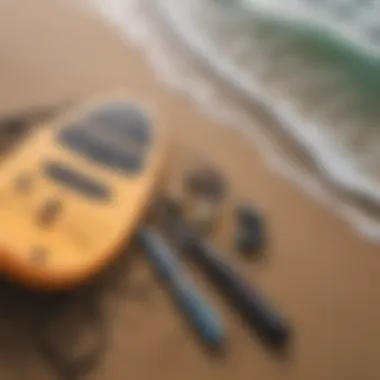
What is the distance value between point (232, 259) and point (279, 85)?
0.83 feet

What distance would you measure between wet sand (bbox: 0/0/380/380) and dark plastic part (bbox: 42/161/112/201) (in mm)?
65

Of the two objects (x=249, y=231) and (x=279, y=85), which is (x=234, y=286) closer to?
(x=249, y=231)

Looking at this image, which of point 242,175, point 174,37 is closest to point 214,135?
point 242,175

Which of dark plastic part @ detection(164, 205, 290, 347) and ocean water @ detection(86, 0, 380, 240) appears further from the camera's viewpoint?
ocean water @ detection(86, 0, 380, 240)

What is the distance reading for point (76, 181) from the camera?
1.85 feet

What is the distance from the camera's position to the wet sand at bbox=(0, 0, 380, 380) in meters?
0.49

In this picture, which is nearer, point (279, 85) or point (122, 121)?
point (122, 121)

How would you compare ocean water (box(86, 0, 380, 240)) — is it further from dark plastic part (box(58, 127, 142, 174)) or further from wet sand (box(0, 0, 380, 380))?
dark plastic part (box(58, 127, 142, 174))

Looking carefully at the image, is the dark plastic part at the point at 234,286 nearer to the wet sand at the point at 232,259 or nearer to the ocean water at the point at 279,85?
the wet sand at the point at 232,259

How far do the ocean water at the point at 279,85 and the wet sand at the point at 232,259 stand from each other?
0.02 m

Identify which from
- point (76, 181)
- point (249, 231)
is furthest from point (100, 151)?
point (249, 231)

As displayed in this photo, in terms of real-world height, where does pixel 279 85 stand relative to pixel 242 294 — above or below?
above

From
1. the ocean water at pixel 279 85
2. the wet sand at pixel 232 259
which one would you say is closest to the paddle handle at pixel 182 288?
the wet sand at pixel 232 259

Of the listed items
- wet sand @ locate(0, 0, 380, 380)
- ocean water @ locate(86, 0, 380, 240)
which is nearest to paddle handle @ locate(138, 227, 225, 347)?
wet sand @ locate(0, 0, 380, 380)
